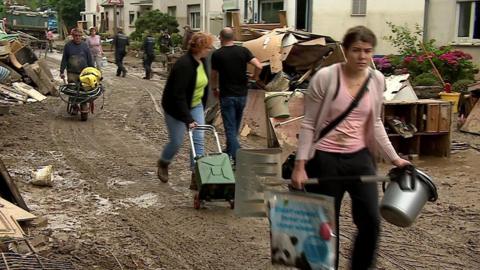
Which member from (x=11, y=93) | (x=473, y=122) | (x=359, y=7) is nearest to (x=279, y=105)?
(x=473, y=122)

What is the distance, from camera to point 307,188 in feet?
14.0

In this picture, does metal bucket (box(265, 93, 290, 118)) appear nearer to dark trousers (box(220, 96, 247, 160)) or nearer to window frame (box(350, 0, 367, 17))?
dark trousers (box(220, 96, 247, 160))

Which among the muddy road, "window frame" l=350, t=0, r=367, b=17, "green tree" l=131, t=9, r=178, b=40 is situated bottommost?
the muddy road

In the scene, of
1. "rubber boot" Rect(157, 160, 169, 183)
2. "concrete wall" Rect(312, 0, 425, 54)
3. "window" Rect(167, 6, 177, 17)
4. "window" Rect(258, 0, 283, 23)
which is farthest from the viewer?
"window" Rect(167, 6, 177, 17)

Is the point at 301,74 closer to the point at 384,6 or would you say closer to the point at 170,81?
the point at 170,81

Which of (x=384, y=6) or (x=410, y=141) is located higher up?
(x=384, y=6)

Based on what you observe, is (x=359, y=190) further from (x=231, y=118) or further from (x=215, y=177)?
(x=231, y=118)

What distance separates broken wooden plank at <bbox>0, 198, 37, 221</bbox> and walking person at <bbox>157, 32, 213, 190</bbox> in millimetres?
1929

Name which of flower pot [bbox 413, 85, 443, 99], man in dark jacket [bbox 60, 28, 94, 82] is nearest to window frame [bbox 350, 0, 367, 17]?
flower pot [bbox 413, 85, 443, 99]

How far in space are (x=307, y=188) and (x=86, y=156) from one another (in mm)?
6340

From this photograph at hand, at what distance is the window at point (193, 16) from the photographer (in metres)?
37.1

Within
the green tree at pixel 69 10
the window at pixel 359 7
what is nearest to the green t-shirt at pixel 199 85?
the window at pixel 359 7

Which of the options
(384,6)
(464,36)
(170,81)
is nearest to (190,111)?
(170,81)

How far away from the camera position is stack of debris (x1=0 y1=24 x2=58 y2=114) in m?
15.1
